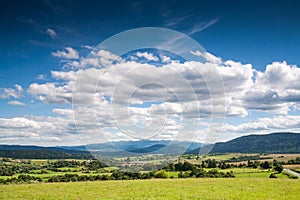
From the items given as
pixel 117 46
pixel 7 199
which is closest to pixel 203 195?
pixel 117 46

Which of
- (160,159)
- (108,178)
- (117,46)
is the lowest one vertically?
(108,178)

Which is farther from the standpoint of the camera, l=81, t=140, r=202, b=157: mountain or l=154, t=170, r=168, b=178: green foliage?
l=154, t=170, r=168, b=178: green foliage

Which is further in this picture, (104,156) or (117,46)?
(104,156)

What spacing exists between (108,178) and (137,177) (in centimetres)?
443

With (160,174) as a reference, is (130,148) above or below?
above

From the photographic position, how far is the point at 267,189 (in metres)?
27.5

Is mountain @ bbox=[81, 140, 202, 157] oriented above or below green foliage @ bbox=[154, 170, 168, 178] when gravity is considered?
above

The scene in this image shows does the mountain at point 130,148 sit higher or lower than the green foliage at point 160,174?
higher

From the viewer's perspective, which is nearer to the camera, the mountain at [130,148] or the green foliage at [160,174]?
the mountain at [130,148]

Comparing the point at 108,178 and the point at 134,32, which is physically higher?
the point at 134,32

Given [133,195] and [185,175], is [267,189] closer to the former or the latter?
[133,195]

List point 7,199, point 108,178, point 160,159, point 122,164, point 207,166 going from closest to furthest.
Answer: point 7,199, point 160,159, point 122,164, point 108,178, point 207,166

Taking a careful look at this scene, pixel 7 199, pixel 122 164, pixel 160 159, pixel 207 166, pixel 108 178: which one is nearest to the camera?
pixel 7 199

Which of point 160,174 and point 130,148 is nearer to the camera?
point 130,148
